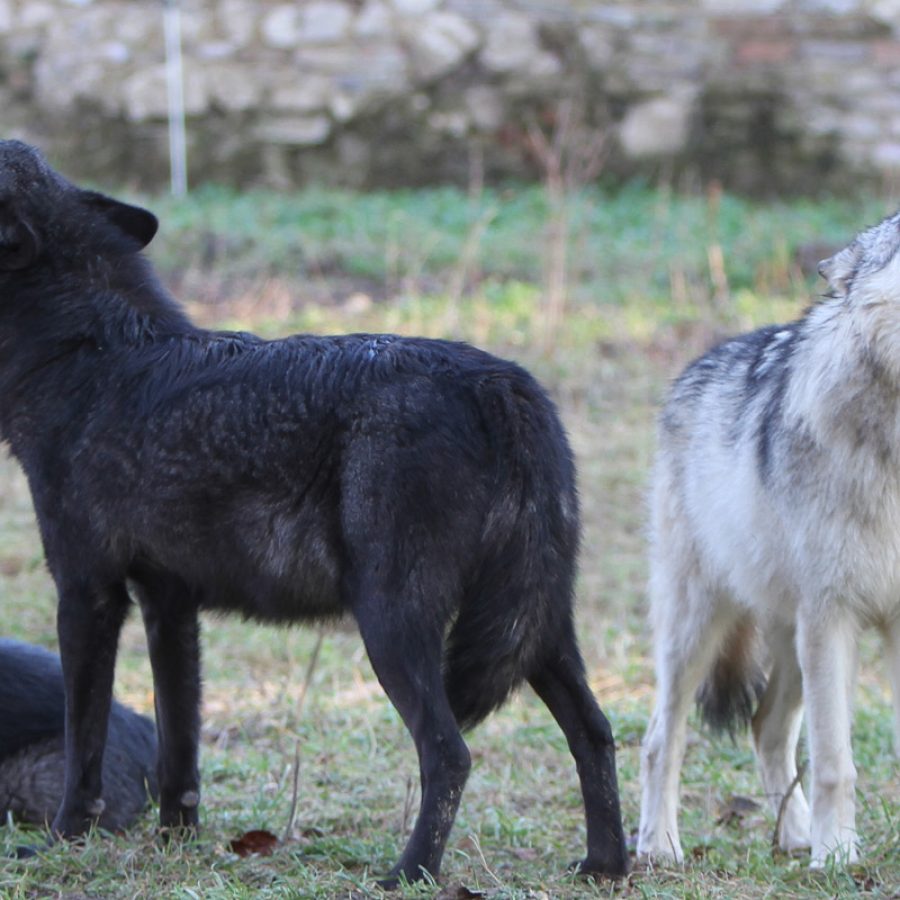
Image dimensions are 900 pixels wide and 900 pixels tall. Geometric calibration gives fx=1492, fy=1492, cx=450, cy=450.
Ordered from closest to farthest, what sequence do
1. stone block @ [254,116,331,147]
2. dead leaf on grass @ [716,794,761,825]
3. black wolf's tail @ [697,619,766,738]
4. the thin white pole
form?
dead leaf on grass @ [716,794,761,825] → black wolf's tail @ [697,619,766,738] → the thin white pole → stone block @ [254,116,331,147]

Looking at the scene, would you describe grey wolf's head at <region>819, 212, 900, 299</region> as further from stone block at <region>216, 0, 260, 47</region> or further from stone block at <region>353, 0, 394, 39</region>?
stone block at <region>216, 0, 260, 47</region>

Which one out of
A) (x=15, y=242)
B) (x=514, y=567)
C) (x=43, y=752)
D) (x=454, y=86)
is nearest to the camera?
(x=514, y=567)

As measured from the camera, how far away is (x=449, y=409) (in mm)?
3717

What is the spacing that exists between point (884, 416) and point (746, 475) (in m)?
0.56

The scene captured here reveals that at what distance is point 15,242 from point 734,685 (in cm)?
268

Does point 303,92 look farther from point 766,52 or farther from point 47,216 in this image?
point 47,216

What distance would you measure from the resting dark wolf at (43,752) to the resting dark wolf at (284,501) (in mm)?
327

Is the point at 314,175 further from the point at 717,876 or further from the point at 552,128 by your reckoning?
the point at 717,876

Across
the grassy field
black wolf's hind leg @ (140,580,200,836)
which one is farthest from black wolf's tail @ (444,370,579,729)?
black wolf's hind leg @ (140,580,200,836)

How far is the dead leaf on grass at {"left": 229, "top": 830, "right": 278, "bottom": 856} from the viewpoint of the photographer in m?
4.16

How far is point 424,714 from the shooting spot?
3590 millimetres

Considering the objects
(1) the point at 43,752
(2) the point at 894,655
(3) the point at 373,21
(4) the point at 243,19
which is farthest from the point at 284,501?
(4) the point at 243,19

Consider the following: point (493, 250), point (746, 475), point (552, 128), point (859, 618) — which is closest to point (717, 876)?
point (859, 618)

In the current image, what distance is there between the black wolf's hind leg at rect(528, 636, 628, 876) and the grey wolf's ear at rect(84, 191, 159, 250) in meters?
1.74
